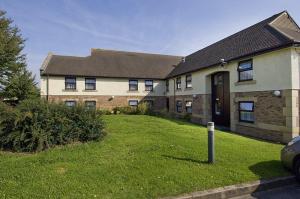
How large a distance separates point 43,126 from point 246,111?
1175 centimetres

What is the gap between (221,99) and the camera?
57.7 ft

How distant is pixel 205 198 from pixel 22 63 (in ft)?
95.4

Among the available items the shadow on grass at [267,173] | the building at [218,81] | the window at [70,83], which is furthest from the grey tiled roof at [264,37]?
the window at [70,83]

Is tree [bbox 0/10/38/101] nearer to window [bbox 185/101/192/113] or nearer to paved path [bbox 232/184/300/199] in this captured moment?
window [bbox 185/101/192/113]

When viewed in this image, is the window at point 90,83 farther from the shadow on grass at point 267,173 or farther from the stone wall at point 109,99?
the shadow on grass at point 267,173

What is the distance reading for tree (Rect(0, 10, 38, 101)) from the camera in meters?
23.9

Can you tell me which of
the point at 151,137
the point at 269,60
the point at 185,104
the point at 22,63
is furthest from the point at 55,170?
the point at 22,63

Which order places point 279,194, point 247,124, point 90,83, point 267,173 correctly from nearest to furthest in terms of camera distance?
point 279,194 → point 267,173 → point 247,124 → point 90,83

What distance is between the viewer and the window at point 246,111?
13.9 metres

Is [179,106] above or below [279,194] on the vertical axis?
above

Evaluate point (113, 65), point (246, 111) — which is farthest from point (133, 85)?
point (246, 111)

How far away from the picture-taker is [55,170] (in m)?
5.86

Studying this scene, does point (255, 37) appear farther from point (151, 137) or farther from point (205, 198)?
point (205, 198)

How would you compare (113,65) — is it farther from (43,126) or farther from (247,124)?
(43,126)
